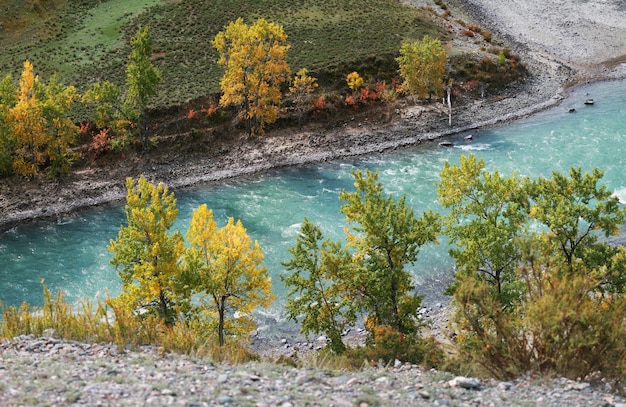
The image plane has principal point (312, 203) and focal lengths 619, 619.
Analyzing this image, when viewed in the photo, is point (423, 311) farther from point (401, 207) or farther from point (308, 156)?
point (308, 156)

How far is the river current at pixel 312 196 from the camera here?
4791 centimetres

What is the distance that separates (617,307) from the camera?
23.9 m

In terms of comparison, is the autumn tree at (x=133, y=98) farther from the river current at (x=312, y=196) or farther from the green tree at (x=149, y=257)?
the green tree at (x=149, y=257)

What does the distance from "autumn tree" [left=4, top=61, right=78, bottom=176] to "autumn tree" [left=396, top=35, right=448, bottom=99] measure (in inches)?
1491

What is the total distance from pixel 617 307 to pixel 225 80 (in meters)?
51.6

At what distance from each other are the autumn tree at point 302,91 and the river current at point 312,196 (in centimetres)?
1035

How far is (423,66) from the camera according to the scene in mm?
73750

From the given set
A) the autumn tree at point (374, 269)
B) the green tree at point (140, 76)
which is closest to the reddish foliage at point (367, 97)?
the green tree at point (140, 76)

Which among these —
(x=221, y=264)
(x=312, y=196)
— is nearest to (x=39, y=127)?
(x=312, y=196)

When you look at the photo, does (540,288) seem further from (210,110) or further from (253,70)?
(210,110)

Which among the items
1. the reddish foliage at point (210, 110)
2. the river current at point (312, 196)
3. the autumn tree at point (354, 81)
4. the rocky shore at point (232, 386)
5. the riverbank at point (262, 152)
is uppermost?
the autumn tree at point (354, 81)

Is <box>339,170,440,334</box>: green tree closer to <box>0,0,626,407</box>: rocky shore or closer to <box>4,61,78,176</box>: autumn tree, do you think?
<box>0,0,626,407</box>: rocky shore

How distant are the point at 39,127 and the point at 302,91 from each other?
28.5 m

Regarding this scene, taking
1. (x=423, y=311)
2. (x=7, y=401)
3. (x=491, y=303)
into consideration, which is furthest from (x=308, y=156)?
(x=7, y=401)
